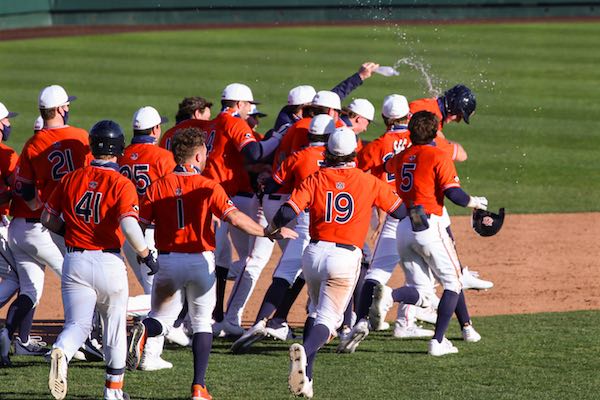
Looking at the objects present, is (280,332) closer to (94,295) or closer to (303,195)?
(303,195)

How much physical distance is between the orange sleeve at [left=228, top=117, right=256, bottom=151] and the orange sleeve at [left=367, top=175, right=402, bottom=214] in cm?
193

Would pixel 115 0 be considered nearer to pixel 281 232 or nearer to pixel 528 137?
pixel 528 137

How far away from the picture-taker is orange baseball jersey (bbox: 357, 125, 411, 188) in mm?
8852

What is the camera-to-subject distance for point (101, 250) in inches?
269

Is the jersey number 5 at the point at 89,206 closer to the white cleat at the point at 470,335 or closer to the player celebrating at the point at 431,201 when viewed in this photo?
the player celebrating at the point at 431,201

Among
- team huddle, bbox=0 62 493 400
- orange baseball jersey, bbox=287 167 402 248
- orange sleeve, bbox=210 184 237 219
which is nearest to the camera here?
team huddle, bbox=0 62 493 400

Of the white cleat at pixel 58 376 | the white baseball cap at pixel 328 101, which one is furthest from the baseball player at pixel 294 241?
the white cleat at pixel 58 376

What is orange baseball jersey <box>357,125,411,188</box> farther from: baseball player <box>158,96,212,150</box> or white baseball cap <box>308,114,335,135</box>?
baseball player <box>158,96,212,150</box>

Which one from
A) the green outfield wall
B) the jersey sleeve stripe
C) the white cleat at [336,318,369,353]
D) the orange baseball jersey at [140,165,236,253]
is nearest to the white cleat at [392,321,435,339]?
the white cleat at [336,318,369,353]

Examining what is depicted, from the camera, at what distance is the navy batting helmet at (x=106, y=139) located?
6875mm

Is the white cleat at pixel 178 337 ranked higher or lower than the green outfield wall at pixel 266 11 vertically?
lower

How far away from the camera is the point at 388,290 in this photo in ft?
27.5

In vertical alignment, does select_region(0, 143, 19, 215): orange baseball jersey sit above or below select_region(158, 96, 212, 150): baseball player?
below

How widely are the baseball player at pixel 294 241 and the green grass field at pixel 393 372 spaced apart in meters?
0.21
